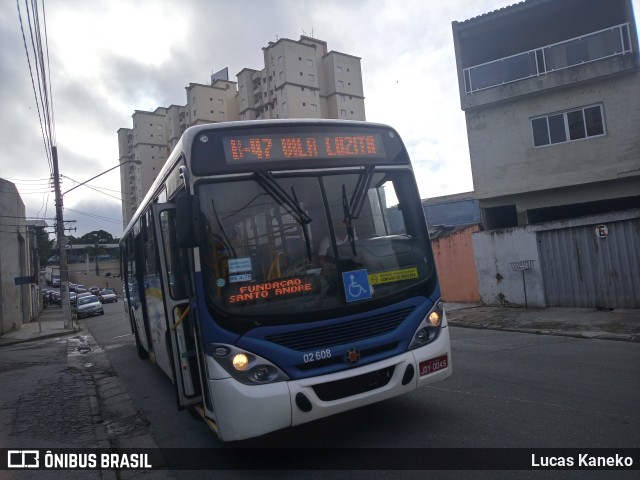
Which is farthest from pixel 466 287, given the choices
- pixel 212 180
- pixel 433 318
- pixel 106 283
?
pixel 106 283

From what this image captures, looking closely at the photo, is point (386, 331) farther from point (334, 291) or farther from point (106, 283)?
point (106, 283)

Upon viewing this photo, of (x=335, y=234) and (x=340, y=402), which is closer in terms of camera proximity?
(x=340, y=402)

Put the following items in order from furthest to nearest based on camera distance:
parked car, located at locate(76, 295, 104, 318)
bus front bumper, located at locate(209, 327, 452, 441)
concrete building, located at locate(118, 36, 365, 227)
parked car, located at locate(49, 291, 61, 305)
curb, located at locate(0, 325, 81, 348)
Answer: concrete building, located at locate(118, 36, 365, 227)
parked car, located at locate(49, 291, 61, 305)
parked car, located at locate(76, 295, 104, 318)
curb, located at locate(0, 325, 81, 348)
bus front bumper, located at locate(209, 327, 452, 441)

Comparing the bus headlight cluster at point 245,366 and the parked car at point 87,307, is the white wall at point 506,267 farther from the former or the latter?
the parked car at point 87,307

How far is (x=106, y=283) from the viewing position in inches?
2891

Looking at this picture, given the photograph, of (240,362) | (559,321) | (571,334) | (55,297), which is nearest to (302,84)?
(55,297)

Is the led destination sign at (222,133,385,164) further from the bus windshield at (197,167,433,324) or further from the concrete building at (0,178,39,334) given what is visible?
the concrete building at (0,178,39,334)

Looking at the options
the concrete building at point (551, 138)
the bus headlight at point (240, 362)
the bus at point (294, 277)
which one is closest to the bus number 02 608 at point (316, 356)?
the bus at point (294, 277)

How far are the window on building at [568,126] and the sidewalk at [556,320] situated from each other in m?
6.19

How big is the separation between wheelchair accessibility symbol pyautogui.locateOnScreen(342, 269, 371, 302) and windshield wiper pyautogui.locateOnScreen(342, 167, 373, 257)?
0.19 m

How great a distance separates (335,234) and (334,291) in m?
0.53

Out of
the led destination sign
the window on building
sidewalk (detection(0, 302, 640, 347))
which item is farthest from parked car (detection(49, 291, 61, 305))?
the led destination sign

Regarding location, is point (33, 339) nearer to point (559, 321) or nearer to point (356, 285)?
point (559, 321)

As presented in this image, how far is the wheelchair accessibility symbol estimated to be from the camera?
4.61m
